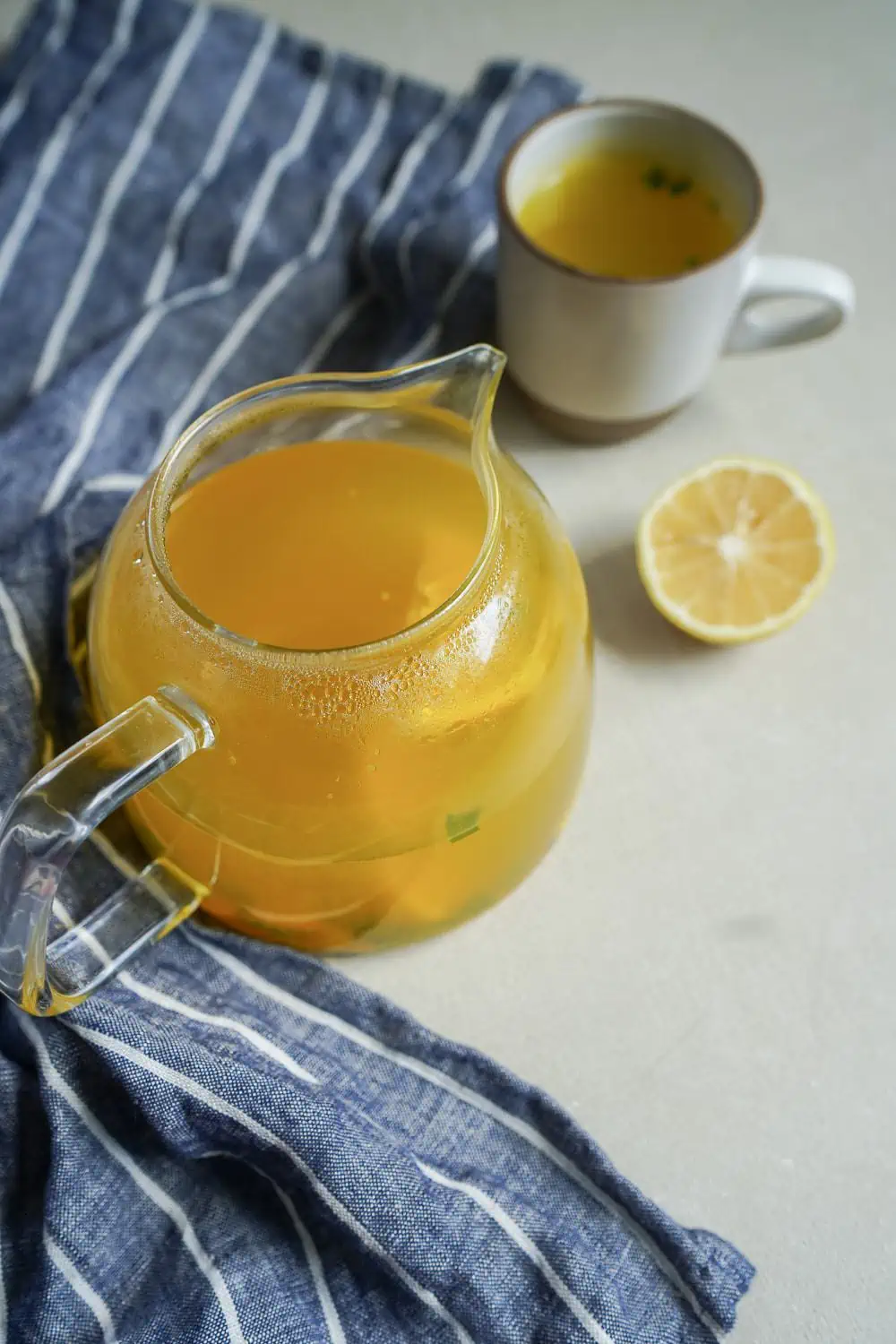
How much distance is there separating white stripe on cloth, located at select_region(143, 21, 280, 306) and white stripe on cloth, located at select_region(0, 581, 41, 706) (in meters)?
0.33

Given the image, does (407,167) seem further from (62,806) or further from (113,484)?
(62,806)

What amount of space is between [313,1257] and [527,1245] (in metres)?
0.11

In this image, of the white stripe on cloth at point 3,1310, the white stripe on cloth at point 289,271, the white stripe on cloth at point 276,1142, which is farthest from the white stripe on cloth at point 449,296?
the white stripe on cloth at point 3,1310

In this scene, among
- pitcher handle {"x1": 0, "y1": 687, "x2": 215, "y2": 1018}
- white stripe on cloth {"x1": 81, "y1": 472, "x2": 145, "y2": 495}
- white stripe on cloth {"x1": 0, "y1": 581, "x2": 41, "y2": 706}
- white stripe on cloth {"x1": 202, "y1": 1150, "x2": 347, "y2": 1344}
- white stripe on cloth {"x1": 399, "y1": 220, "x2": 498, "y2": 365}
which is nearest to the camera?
pitcher handle {"x1": 0, "y1": 687, "x2": 215, "y2": 1018}

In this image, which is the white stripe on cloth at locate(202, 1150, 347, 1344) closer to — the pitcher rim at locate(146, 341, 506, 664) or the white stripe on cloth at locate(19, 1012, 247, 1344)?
the white stripe on cloth at locate(19, 1012, 247, 1344)

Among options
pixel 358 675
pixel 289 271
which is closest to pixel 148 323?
pixel 289 271

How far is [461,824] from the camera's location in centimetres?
66

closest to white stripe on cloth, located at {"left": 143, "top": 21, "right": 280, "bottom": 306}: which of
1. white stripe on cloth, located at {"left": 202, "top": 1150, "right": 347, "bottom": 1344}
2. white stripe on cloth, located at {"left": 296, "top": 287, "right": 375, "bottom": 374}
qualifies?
white stripe on cloth, located at {"left": 296, "top": 287, "right": 375, "bottom": 374}

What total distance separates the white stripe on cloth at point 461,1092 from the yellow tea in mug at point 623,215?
554mm

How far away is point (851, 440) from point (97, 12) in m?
0.73

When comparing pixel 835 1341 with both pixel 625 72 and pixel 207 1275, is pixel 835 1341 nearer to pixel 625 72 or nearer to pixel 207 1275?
pixel 207 1275

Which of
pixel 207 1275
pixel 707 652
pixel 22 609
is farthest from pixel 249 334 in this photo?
pixel 207 1275

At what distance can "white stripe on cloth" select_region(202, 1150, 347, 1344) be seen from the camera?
0.65 metres

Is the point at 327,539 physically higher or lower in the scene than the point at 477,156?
lower
